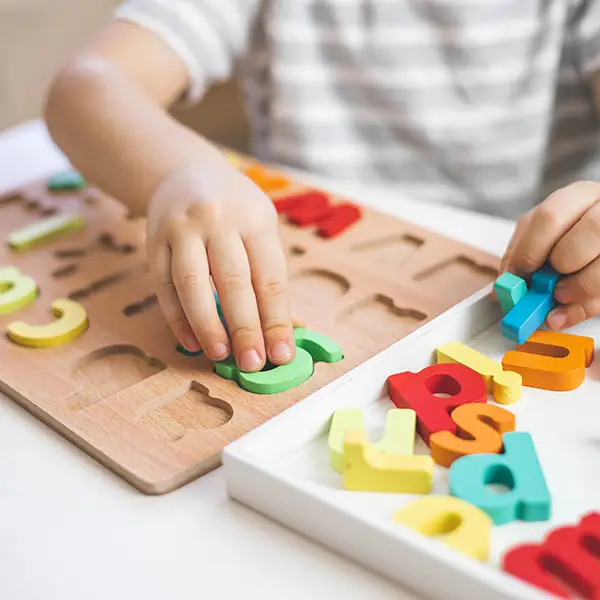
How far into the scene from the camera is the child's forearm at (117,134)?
698 millimetres

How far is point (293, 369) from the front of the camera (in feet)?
1.77

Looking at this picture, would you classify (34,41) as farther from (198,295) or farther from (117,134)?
(198,295)

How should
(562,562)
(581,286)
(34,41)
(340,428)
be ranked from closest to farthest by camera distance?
(562,562) → (340,428) → (581,286) → (34,41)

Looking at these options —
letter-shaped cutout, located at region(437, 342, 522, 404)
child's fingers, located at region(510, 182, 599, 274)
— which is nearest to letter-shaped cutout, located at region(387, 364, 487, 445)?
letter-shaped cutout, located at region(437, 342, 522, 404)

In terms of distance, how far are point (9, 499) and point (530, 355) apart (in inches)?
13.3

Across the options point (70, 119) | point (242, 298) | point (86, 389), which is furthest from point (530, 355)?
point (70, 119)

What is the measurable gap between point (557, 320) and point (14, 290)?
0.42m

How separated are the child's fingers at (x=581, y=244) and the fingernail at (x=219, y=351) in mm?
243

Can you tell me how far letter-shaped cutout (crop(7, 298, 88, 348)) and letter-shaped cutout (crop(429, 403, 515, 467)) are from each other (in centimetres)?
29

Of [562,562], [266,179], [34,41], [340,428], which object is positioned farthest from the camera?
[34,41]

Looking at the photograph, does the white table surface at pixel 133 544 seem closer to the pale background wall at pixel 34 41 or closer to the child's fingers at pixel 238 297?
the child's fingers at pixel 238 297

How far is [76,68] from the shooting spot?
836 mm

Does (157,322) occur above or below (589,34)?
below

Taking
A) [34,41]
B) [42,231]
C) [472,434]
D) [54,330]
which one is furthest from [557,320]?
[34,41]
